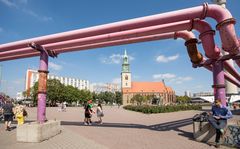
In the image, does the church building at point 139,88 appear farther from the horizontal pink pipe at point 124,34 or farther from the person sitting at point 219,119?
the person sitting at point 219,119

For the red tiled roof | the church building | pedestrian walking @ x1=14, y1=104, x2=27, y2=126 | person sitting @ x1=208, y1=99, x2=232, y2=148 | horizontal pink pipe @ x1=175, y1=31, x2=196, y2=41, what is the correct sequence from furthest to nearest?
the red tiled roof, the church building, pedestrian walking @ x1=14, y1=104, x2=27, y2=126, horizontal pink pipe @ x1=175, y1=31, x2=196, y2=41, person sitting @ x1=208, y1=99, x2=232, y2=148

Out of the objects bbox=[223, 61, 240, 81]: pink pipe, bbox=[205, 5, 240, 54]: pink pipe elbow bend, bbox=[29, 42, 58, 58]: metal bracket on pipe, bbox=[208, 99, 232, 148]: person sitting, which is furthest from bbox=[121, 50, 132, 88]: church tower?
bbox=[205, 5, 240, 54]: pink pipe elbow bend

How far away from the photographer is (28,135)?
8438 mm

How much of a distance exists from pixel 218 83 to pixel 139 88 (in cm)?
9368

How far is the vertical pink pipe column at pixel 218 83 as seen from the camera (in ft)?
33.8

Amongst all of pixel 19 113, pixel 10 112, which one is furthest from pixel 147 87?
pixel 10 112

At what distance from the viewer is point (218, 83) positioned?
10438 millimetres

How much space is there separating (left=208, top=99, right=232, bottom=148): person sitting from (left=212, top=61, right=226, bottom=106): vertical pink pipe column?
2450 mm

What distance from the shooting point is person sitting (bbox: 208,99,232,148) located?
Result: 7.74 meters

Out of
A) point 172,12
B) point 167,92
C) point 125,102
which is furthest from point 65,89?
point 172,12

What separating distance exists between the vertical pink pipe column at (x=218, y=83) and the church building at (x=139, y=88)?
86.1 m

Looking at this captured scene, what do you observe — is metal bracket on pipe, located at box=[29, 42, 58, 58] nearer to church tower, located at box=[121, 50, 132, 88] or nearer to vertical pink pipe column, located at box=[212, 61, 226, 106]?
vertical pink pipe column, located at box=[212, 61, 226, 106]

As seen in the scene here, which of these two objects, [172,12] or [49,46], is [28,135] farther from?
[172,12]

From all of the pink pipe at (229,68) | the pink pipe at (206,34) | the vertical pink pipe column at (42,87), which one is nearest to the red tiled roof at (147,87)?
the pink pipe at (229,68)
